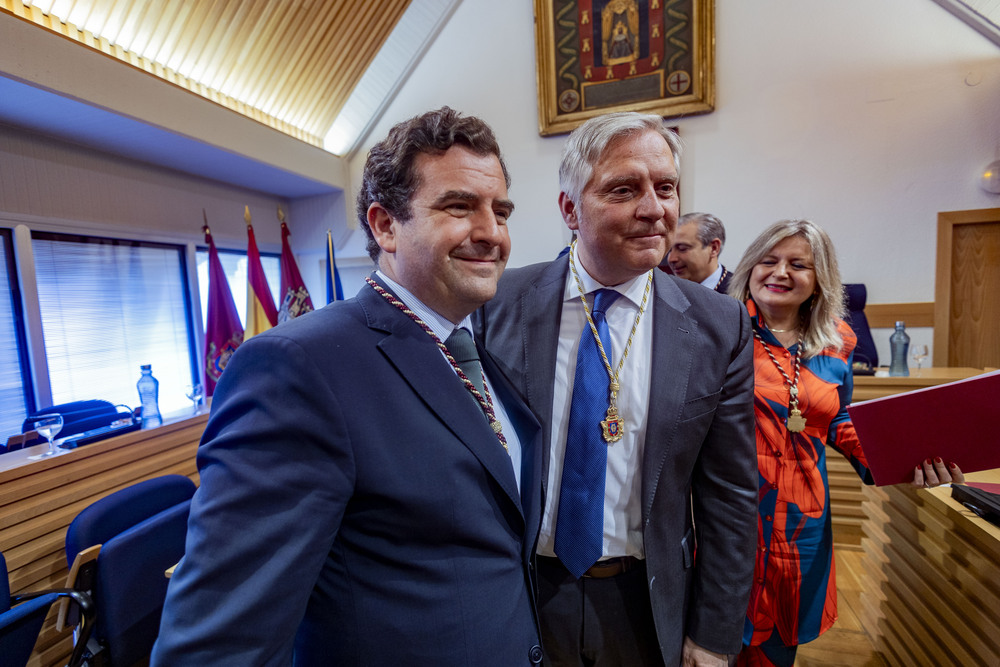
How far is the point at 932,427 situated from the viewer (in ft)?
3.65

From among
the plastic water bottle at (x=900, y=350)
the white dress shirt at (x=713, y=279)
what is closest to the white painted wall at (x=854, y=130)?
the plastic water bottle at (x=900, y=350)

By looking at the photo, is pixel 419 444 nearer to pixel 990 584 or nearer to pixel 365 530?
pixel 365 530

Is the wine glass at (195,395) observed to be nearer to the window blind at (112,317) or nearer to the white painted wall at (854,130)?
the window blind at (112,317)

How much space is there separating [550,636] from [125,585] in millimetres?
1578

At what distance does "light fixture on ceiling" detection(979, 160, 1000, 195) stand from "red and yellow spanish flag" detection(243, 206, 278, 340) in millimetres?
5917

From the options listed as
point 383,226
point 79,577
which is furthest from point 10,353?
point 383,226

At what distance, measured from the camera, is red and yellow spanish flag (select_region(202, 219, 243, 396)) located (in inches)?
148

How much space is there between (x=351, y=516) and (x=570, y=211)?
0.85m

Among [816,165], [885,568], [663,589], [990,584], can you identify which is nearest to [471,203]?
[663,589]

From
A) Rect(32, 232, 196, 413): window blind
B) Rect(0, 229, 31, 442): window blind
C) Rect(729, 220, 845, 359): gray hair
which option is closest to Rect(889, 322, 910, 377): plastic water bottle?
Rect(729, 220, 845, 359): gray hair

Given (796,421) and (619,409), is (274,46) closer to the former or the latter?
(619,409)

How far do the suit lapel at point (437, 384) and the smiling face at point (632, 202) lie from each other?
1.59 ft

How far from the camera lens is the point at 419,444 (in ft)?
2.42

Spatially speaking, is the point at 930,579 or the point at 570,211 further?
the point at 930,579
